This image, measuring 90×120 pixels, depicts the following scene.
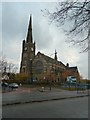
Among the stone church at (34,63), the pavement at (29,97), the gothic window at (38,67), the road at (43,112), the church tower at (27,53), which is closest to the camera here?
the road at (43,112)

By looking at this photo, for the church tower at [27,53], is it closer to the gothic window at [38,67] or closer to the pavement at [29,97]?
the gothic window at [38,67]

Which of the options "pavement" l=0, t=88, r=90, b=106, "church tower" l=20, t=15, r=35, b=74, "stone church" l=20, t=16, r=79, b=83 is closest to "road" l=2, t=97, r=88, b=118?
"pavement" l=0, t=88, r=90, b=106

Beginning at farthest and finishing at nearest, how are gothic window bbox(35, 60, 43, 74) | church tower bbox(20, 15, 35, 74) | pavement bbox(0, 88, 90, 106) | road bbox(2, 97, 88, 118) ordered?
church tower bbox(20, 15, 35, 74)
gothic window bbox(35, 60, 43, 74)
pavement bbox(0, 88, 90, 106)
road bbox(2, 97, 88, 118)

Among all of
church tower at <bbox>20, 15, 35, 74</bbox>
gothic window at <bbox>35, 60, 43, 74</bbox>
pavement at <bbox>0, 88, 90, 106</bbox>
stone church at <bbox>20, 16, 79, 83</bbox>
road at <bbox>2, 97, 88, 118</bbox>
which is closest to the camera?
road at <bbox>2, 97, 88, 118</bbox>

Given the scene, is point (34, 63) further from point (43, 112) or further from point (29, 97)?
point (43, 112)

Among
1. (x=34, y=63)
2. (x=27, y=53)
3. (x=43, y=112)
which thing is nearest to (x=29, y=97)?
(x=43, y=112)

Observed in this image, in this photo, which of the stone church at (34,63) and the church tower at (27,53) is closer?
the stone church at (34,63)

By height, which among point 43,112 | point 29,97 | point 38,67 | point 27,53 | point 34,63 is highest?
point 27,53

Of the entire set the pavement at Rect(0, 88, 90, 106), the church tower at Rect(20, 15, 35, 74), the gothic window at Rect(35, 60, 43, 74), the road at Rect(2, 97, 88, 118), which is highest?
the church tower at Rect(20, 15, 35, 74)

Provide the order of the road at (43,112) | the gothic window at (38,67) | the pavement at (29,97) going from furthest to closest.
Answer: the gothic window at (38,67) < the pavement at (29,97) < the road at (43,112)

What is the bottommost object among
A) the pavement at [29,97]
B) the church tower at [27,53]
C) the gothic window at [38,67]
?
the pavement at [29,97]

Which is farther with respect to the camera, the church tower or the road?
the church tower

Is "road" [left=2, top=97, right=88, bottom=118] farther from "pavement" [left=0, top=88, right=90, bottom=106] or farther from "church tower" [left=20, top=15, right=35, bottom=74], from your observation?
"church tower" [left=20, top=15, right=35, bottom=74]

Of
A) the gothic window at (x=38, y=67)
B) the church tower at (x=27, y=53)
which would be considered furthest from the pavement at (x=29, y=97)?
the church tower at (x=27, y=53)
